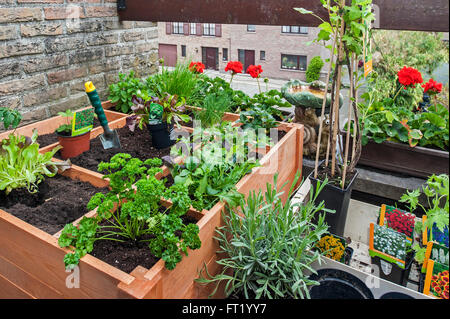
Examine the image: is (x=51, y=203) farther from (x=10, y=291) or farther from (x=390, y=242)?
(x=390, y=242)

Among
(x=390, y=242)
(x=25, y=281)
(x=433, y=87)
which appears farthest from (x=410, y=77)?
(x=25, y=281)

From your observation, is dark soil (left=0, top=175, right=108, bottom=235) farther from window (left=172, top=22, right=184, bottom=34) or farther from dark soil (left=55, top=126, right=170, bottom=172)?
window (left=172, top=22, right=184, bottom=34)

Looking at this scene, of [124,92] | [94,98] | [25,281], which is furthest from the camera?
[124,92]

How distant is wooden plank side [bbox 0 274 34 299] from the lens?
1332mm

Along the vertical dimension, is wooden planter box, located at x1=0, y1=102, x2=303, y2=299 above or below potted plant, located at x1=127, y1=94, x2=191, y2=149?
below

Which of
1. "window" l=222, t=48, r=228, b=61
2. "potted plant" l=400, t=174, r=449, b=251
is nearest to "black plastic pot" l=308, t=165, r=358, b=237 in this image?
"potted plant" l=400, t=174, r=449, b=251

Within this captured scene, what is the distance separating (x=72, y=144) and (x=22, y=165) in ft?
1.00

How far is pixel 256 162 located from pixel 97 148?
34.6 inches

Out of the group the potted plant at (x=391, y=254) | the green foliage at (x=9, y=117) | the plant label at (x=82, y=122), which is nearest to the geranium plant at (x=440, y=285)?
the potted plant at (x=391, y=254)

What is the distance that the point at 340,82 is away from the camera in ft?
5.00

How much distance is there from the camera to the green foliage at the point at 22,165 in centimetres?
140

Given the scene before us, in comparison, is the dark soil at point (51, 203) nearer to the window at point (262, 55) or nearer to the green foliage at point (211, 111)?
the green foliage at point (211, 111)

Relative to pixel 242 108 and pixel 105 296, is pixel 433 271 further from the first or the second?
pixel 242 108
